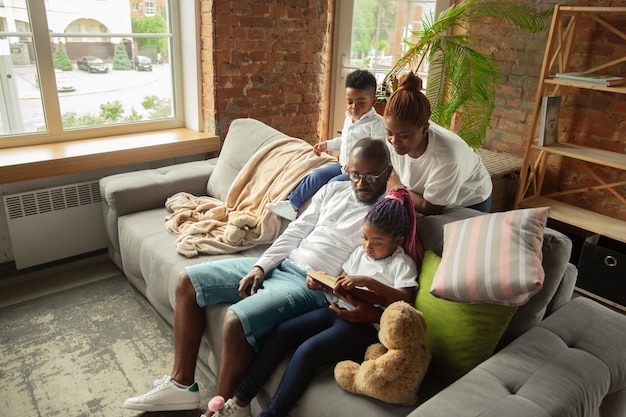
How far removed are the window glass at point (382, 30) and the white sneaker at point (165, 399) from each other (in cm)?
278

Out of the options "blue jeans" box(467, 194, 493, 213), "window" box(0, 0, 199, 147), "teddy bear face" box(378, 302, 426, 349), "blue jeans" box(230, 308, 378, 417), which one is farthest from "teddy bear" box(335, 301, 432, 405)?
"window" box(0, 0, 199, 147)

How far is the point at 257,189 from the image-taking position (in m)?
2.52

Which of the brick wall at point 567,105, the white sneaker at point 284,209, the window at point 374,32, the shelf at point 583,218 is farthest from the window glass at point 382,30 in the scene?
the white sneaker at point 284,209

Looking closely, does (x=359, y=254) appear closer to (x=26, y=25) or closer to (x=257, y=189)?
(x=257, y=189)

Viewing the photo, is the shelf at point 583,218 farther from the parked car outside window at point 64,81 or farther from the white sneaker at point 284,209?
the parked car outside window at point 64,81

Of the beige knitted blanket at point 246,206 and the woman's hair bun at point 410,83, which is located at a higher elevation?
the woman's hair bun at point 410,83

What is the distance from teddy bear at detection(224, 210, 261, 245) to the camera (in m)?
2.27

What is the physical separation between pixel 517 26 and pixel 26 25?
2993 mm

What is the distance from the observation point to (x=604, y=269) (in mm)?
2619

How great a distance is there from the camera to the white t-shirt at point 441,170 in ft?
5.71

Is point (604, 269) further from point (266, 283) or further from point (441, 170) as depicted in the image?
point (266, 283)

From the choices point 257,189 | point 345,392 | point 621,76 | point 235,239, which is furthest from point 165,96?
point 621,76

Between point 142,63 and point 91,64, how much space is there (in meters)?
0.33

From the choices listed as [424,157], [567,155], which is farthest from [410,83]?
[567,155]
